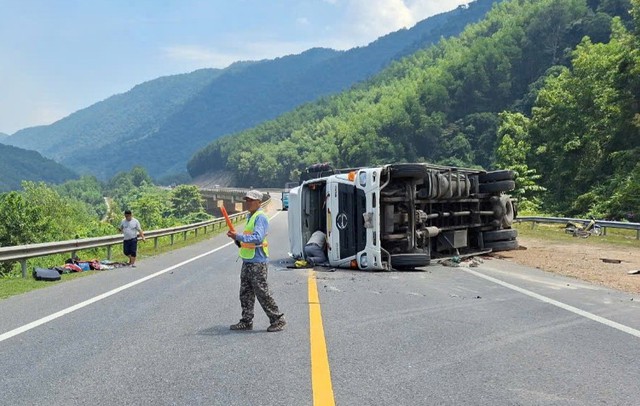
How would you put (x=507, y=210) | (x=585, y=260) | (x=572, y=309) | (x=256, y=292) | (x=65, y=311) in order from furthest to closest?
1. (x=507, y=210)
2. (x=585, y=260)
3. (x=65, y=311)
4. (x=572, y=309)
5. (x=256, y=292)

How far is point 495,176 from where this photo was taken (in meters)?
15.7

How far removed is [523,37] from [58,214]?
326 ft

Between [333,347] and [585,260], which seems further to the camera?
[585,260]

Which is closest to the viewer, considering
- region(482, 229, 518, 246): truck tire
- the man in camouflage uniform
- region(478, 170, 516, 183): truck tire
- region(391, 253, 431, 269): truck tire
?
the man in camouflage uniform

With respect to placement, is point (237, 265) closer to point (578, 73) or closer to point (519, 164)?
point (519, 164)

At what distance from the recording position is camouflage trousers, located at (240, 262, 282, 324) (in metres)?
6.72

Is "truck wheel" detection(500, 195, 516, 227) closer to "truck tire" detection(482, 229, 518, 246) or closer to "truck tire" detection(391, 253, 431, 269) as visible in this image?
"truck tire" detection(482, 229, 518, 246)

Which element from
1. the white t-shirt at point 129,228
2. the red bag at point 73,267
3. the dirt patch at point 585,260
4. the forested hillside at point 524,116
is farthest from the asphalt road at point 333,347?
the forested hillside at point 524,116

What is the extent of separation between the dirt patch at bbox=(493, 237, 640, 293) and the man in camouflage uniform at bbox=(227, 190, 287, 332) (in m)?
6.93

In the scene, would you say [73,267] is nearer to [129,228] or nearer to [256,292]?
[129,228]

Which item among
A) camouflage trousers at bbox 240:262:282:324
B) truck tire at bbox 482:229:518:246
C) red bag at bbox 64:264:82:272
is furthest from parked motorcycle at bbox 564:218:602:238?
camouflage trousers at bbox 240:262:282:324

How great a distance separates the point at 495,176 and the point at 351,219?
17.2ft

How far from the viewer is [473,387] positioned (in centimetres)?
457

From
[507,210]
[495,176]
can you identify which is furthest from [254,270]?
[507,210]
